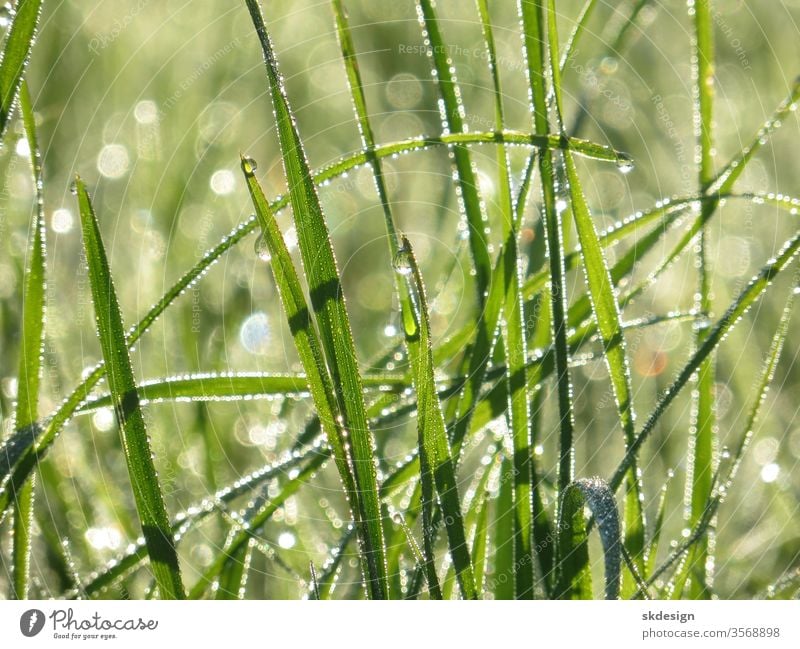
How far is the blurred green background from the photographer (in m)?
0.98

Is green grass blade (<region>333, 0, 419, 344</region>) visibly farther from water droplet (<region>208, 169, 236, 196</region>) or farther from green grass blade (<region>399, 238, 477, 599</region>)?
water droplet (<region>208, 169, 236, 196</region>)

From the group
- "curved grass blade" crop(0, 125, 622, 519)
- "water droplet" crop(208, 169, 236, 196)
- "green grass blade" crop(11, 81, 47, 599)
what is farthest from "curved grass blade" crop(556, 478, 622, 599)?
"water droplet" crop(208, 169, 236, 196)

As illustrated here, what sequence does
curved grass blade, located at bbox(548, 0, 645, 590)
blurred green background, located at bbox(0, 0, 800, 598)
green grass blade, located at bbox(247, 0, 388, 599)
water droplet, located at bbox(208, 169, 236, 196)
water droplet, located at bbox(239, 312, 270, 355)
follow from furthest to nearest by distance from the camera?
water droplet, located at bbox(208, 169, 236, 196)
water droplet, located at bbox(239, 312, 270, 355)
blurred green background, located at bbox(0, 0, 800, 598)
curved grass blade, located at bbox(548, 0, 645, 590)
green grass blade, located at bbox(247, 0, 388, 599)

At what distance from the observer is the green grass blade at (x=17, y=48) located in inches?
24.5

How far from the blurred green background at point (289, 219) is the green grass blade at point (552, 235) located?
25cm

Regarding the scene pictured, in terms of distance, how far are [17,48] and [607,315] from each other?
55 centimetres

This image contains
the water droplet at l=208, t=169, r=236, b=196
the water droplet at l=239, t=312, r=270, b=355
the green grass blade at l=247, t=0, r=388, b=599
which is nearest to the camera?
the green grass blade at l=247, t=0, r=388, b=599

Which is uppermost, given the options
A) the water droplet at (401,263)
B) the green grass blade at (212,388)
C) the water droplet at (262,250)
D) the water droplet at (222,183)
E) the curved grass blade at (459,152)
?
the water droplet at (222,183)

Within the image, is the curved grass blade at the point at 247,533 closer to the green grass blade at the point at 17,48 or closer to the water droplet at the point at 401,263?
the water droplet at the point at 401,263

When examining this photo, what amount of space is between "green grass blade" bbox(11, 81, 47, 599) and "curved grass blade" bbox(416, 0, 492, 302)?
1.21 feet

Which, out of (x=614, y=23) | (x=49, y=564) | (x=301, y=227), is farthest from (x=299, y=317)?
(x=614, y=23)

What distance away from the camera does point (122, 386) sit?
1.86ft

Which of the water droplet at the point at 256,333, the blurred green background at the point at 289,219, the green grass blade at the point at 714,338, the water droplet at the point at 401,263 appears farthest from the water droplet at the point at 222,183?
→ the green grass blade at the point at 714,338
